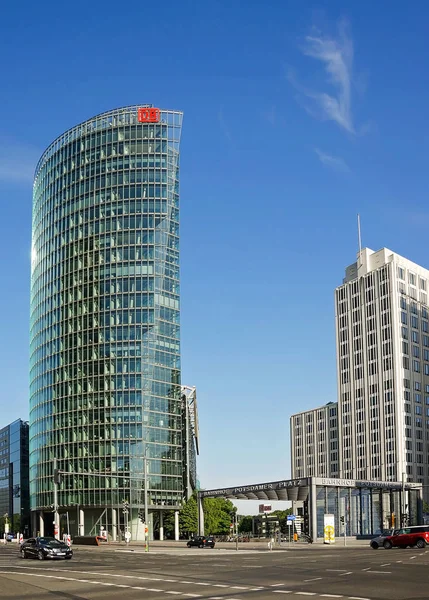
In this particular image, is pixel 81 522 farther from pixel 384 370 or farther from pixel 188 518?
pixel 384 370

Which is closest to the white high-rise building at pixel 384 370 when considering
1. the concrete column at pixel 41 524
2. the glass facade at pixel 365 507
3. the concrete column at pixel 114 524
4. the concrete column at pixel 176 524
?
the glass facade at pixel 365 507

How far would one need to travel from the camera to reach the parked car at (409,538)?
68.2 meters

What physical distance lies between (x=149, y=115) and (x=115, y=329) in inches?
1534

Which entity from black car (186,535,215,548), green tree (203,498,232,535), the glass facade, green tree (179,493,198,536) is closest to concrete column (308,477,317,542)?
the glass facade

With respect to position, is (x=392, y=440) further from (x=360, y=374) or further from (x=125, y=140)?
(x=125, y=140)

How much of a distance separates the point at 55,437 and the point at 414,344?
84592 millimetres

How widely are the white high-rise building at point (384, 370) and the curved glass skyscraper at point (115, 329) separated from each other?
54.9 meters

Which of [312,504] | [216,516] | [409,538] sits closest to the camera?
[409,538]

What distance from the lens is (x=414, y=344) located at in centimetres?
18688

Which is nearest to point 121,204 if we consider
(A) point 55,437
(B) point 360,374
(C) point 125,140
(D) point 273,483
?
(C) point 125,140

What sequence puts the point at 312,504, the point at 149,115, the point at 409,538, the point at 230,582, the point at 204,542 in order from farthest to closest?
the point at 149,115, the point at 312,504, the point at 204,542, the point at 409,538, the point at 230,582

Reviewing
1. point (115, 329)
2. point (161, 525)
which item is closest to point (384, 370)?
point (161, 525)

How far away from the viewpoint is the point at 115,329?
468ft

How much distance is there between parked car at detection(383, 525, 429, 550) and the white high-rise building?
10643 centimetres
